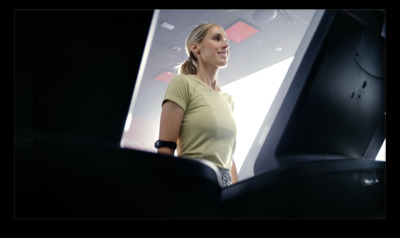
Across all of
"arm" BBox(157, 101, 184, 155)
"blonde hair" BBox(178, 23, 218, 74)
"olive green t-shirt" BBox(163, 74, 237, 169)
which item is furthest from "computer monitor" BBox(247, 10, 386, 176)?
"blonde hair" BBox(178, 23, 218, 74)

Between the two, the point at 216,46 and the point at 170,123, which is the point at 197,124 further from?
the point at 216,46

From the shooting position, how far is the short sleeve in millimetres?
687

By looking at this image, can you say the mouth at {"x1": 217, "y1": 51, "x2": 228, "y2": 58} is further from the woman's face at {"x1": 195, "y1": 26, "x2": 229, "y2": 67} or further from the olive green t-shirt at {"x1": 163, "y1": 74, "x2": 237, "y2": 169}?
the olive green t-shirt at {"x1": 163, "y1": 74, "x2": 237, "y2": 169}

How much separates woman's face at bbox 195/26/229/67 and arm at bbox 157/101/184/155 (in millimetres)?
232

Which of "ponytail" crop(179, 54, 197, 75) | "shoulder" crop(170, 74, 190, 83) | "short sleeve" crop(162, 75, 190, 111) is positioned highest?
"ponytail" crop(179, 54, 197, 75)

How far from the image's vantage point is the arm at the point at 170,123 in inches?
26.4

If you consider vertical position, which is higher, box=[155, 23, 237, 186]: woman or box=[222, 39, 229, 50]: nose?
box=[222, 39, 229, 50]: nose

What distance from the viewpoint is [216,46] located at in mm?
828

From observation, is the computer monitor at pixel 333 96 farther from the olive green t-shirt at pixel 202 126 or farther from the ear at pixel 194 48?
the ear at pixel 194 48

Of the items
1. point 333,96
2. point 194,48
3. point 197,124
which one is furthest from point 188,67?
Result: point 333,96

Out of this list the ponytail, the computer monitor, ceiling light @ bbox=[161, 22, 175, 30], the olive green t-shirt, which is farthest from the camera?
the ponytail

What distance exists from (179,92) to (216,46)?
0.22 meters

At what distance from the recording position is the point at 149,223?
0.56m

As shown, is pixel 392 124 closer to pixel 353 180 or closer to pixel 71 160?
pixel 353 180
